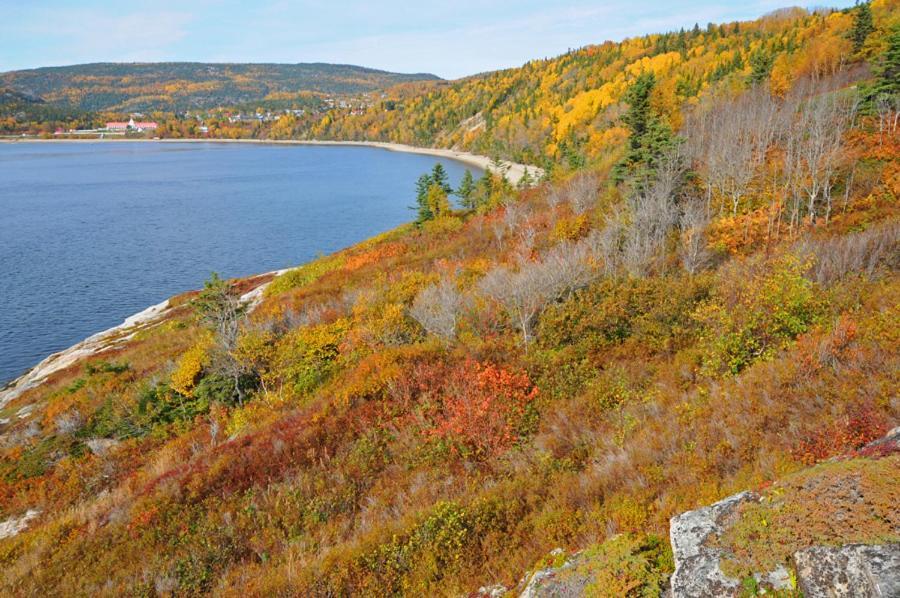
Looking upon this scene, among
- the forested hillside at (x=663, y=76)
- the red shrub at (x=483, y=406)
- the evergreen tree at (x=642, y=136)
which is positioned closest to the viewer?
the red shrub at (x=483, y=406)

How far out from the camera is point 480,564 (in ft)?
27.9

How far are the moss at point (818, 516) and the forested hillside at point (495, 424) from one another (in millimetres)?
29

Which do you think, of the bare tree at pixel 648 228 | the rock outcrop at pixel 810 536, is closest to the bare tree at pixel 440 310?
the bare tree at pixel 648 228

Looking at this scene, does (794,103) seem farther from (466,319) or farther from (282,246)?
(282,246)

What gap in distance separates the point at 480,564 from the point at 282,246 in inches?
2517

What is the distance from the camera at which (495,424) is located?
43.5 feet

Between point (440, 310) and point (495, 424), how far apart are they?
7.79 meters

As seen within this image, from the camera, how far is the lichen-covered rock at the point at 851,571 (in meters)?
4.59

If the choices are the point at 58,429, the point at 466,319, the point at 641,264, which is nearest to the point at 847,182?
the point at 641,264

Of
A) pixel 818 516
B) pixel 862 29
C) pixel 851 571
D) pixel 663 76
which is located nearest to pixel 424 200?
pixel 818 516

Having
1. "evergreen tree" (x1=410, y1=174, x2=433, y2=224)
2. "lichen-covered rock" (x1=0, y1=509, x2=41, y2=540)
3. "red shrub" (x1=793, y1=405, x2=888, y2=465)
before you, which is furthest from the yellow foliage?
"evergreen tree" (x1=410, y1=174, x2=433, y2=224)

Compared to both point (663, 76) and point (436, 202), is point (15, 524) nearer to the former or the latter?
point (436, 202)

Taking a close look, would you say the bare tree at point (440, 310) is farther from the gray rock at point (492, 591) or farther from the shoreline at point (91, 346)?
the shoreline at point (91, 346)

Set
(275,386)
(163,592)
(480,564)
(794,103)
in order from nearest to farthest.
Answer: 1. (480,564)
2. (163,592)
3. (275,386)
4. (794,103)
